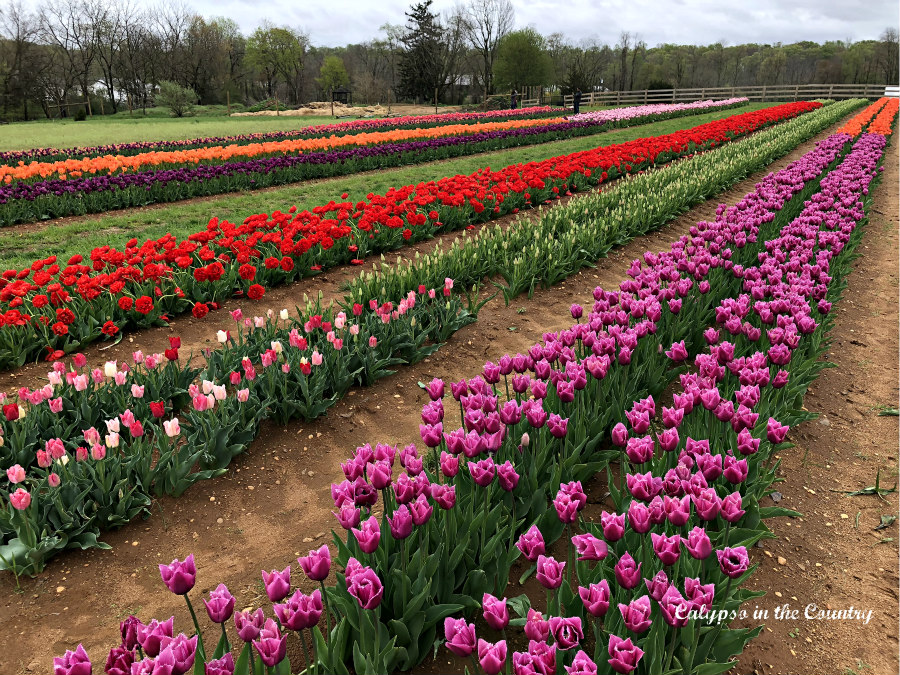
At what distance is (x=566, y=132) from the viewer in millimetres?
25016

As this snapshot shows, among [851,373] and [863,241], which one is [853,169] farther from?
[851,373]

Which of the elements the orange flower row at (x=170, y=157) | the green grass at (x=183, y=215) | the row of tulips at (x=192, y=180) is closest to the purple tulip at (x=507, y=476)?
the green grass at (x=183, y=215)

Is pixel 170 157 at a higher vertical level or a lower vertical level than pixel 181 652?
higher

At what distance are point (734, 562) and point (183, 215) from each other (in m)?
11.5

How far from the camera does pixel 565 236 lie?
7543 millimetres

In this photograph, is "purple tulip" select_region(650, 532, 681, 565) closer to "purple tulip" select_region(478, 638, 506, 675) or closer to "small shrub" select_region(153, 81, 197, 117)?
"purple tulip" select_region(478, 638, 506, 675)

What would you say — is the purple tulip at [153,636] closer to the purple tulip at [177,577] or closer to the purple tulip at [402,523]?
the purple tulip at [177,577]

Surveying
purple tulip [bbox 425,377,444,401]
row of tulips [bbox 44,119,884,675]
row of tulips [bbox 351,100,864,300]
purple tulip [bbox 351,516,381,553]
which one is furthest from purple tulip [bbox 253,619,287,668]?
row of tulips [bbox 351,100,864,300]

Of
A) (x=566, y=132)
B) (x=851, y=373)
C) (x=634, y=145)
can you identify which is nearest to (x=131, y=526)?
(x=851, y=373)

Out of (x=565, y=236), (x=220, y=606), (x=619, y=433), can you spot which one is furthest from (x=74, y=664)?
(x=565, y=236)

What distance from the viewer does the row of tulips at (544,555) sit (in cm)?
167

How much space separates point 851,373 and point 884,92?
2503 inches

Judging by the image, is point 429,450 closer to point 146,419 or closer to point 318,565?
point 146,419

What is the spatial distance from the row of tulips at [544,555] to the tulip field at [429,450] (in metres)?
0.01
